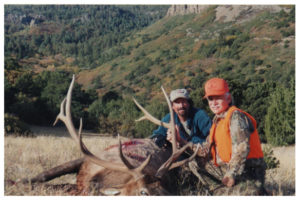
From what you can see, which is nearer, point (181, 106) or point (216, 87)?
point (216, 87)

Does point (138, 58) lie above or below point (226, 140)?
above

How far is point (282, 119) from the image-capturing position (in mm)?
17016

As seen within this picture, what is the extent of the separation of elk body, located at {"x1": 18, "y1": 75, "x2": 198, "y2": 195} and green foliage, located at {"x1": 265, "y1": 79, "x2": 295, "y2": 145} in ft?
43.7

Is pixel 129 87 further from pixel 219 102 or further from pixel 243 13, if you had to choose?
pixel 219 102

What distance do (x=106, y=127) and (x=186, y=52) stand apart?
36425mm

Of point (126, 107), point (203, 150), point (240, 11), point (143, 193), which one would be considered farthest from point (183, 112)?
point (240, 11)

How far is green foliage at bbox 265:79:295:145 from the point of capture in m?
16.6

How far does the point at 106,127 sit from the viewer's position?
20.4 m

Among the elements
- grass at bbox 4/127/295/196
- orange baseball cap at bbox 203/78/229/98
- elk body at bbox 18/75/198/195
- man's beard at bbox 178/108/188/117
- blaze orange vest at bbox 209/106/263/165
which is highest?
orange baseball cap at bbox 203/78/229/98

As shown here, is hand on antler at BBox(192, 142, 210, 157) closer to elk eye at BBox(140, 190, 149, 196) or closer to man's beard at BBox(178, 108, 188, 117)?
man's beard at BBox(178, 108, 188, 117)

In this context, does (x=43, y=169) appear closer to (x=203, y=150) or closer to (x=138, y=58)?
(x=203, y=150)

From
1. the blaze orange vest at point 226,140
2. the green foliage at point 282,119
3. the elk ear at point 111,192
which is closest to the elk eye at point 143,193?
Result: the elk ear at point 111,192

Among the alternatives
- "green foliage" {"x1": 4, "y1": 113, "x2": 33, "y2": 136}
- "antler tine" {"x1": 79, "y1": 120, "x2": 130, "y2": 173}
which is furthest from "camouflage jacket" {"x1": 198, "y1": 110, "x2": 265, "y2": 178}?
"green foliage" {"x1": 4, "y1": 113, "x2": 33, "y2": 136}

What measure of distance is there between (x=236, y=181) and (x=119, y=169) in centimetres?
128
